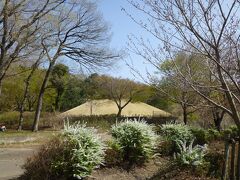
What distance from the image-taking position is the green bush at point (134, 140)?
37.4 feet

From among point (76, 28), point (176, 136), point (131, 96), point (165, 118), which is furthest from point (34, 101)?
point (176, 136)

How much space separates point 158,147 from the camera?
13242 millimetres

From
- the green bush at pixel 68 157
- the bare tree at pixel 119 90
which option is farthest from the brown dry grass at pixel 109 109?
the green bush at pixel 68 157

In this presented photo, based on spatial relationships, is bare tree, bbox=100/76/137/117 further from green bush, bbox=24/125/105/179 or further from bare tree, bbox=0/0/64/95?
green bush, bbox=24/125/105/179

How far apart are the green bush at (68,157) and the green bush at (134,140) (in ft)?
6.59

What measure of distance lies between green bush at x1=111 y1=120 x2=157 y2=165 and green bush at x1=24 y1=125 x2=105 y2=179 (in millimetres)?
2009

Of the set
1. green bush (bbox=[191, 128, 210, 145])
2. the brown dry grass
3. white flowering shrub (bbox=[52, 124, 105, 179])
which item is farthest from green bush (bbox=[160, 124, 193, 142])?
the brown dry grass

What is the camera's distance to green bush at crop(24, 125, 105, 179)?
886 centimetres

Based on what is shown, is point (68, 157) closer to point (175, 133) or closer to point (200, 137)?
point (175, 133)

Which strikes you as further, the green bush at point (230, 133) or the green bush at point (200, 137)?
the green bush at point (200, 137)

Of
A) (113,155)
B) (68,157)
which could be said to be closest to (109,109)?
(113,155)

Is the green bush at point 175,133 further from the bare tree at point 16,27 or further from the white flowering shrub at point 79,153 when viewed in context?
the bare tree at point 16,27

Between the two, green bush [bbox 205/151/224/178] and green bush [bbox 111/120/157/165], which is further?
green bush [bbox 111/120/157/165]

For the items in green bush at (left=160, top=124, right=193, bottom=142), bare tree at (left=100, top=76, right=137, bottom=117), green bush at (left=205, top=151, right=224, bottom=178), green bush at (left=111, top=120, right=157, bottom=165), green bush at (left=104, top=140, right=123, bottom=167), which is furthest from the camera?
bare tree at (left=100, top=76, right=137, bottom=117)
